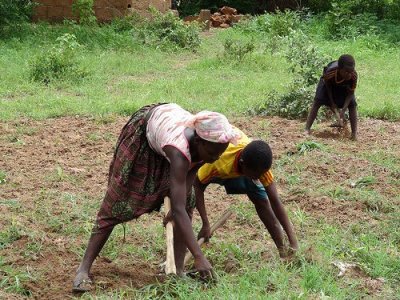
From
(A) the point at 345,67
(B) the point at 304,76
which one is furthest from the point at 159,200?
(B) the point at 304,76

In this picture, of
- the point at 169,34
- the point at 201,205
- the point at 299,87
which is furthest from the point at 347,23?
the point at 201,205

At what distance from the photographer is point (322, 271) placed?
4.01 meters

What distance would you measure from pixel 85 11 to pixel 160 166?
11.7m

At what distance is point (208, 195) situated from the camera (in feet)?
19.5

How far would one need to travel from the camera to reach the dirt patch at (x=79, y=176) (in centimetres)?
429

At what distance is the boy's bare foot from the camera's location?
12.9ft

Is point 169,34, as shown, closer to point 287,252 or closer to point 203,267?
point 287,252

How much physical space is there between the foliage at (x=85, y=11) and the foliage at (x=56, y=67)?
4.12 meters

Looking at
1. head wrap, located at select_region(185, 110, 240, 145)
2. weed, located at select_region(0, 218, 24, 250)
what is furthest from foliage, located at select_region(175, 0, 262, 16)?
head wrap, located at select_region(185, 110, 240, 145)

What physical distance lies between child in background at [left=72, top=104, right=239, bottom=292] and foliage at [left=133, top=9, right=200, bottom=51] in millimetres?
10279

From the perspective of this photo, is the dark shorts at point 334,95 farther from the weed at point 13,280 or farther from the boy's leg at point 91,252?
the weed at point 13,280

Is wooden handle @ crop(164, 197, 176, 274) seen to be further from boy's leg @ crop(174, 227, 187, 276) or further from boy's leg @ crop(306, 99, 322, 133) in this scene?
boy's leg @ crop(306, 99, 322, 133)

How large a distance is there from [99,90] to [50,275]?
243 inches

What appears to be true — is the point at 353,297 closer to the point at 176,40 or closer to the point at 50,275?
the point at 50,275
